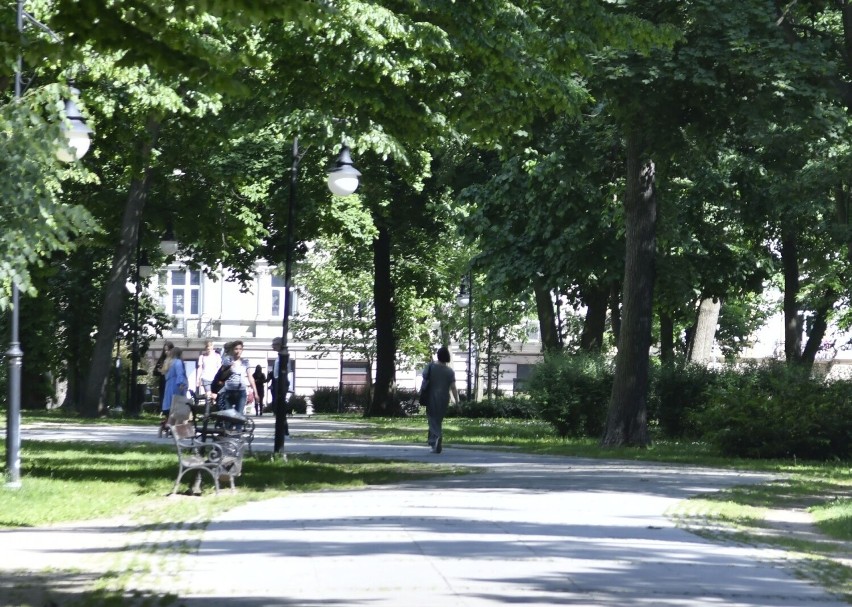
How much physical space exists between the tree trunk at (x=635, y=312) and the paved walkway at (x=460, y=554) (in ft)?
Result: 33.6

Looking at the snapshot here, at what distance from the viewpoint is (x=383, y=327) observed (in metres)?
46.0

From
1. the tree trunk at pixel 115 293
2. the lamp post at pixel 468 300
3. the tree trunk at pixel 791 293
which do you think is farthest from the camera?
the lamp post at pixel 468 300

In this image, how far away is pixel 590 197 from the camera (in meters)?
34.6

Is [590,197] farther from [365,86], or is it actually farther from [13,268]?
[13,268]

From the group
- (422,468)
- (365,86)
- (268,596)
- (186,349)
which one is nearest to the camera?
(268,596)

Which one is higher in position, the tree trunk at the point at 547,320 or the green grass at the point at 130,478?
the tree trunk at the point at 547,320

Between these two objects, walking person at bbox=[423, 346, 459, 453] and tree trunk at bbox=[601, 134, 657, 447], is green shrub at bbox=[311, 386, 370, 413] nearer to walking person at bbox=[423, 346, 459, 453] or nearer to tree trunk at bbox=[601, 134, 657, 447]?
tree trunk at bbox=[601, 134, 657, 447]

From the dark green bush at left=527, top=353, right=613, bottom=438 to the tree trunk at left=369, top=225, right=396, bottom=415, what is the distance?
1453 centimetres

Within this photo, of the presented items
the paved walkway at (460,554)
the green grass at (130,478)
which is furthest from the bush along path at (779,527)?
the green grass at (130,478)

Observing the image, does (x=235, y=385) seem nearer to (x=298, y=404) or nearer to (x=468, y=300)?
(x=468, y=300)

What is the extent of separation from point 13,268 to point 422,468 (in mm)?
8396

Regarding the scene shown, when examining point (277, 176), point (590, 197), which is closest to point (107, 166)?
point (277, 176)

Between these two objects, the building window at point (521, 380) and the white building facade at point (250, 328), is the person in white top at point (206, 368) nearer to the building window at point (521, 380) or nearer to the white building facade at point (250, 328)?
the building window at point (521, 380)

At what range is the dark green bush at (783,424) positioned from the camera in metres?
25.4
